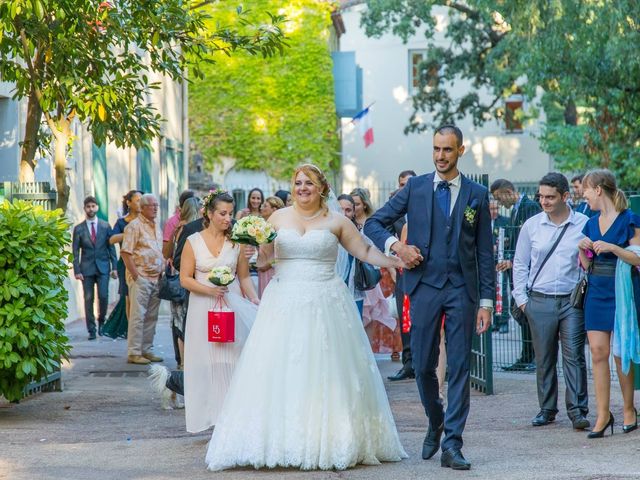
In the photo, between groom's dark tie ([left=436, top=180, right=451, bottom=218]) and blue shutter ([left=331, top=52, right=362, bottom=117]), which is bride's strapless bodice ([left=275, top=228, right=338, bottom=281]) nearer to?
groom's dark tie ([left=436, top=180, right=451, bottom=218])

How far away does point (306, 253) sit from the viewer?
8.71 metres

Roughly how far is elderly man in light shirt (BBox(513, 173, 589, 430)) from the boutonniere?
1902 mm

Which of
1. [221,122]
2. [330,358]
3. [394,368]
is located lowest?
[394,368]

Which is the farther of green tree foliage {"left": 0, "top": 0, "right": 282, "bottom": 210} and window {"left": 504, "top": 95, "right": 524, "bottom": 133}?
window {"left": 504, "top": 95, "right": 524, "bottom": 133}

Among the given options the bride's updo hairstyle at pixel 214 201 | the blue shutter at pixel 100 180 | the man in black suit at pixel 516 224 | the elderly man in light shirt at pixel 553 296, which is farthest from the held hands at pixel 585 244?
the blue shutter at pixel 100 180

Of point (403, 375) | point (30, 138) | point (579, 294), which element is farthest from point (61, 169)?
point (579, 294)

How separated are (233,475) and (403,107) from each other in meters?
45.9

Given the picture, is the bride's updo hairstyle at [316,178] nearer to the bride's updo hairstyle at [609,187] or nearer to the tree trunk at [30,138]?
the bride's updo hairstyle at [609,187]

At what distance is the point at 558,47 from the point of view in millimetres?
24719

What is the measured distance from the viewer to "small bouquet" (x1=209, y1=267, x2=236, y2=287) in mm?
9633

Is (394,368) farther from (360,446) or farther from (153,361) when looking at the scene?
(360,446)

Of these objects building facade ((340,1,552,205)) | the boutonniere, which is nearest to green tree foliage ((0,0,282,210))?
the boutonniere

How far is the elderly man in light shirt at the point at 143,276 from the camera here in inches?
606

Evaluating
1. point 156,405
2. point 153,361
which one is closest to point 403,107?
point 153,361
